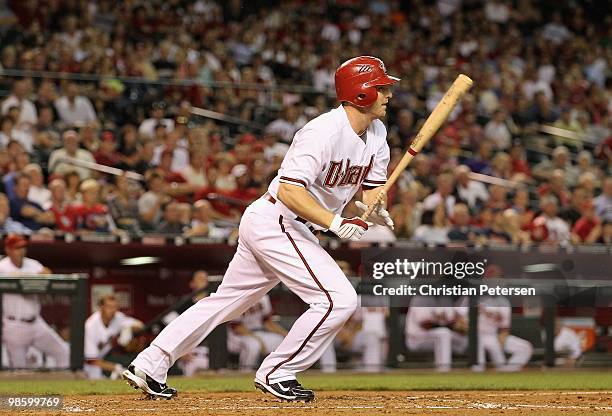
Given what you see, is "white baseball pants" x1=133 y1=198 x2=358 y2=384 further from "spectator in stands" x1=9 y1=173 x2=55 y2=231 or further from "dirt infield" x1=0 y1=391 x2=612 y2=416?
"spectator in stands" x1=9 y1=173 x2=55 y2=231

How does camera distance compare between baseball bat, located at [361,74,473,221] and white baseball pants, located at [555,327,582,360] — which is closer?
baseball bat, located at [361,74,473,221]

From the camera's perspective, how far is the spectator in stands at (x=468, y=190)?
1459 cm

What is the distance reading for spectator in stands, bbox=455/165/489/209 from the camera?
14.6m

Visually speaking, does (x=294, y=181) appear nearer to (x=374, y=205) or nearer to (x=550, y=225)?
(x=374, y=205)

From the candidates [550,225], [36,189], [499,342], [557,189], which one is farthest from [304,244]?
[557,189]

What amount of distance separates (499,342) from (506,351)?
0.12m

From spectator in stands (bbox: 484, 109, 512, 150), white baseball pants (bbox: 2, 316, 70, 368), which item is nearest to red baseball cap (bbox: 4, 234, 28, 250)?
white baseball pants (bbox: 2, 316, 70, 368)

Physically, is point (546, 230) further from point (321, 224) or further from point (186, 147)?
point (321, 224)

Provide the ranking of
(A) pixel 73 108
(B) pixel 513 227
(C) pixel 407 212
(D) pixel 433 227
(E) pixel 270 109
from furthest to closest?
(E) pixel 270 109 < (A) pixel 73 108 < (B) pixel 513 227 < (C) pixel 407 212 < (D) pixel 433 227

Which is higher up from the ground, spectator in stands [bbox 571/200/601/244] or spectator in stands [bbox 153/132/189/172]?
spectator in stands [bbox 153/132/189/172]

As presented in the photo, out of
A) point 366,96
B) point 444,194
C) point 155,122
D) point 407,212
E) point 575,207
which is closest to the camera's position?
point 366,96

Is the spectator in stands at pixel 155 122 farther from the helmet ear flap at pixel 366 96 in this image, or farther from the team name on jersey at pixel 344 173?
the helmet ear flap at pixel 366 96

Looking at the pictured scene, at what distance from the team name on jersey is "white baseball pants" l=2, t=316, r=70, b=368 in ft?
13.3

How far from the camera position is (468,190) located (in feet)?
48.5
